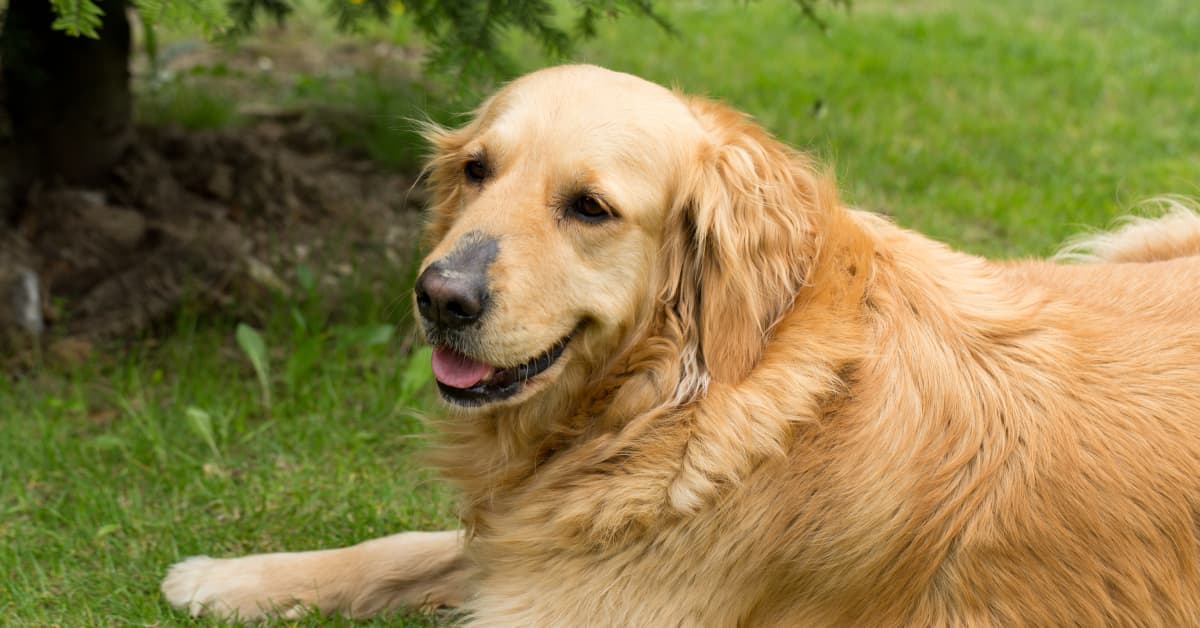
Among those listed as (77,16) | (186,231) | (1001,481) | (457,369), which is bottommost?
(186,231)

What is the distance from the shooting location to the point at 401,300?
4855 mm

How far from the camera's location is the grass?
12.0 ft

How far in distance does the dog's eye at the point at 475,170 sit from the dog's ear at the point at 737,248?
485 mm

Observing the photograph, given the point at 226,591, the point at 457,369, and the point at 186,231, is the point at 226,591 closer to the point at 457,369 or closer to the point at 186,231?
the point at 457,369

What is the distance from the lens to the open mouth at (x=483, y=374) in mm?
2715

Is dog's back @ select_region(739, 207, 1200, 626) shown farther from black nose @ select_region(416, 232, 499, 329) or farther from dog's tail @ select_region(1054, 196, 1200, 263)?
dog's tail @ select_region(1054, 196, 1200, 263)

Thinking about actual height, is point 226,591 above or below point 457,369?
below

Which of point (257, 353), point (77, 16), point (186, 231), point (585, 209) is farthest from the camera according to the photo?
point (186, 231)

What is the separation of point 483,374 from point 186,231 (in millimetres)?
2838

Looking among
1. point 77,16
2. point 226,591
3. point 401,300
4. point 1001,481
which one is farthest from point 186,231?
point 1001,481

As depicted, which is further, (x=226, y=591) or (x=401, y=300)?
(x=401, y=300)

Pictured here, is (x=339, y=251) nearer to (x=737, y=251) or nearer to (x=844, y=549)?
(x=737, y=251)

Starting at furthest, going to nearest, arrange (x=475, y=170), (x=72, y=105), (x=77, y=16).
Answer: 1. (x=72, y=105)
2. (x=77, y=16)
3. (x=475, y=170)

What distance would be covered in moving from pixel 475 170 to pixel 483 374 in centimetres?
53
